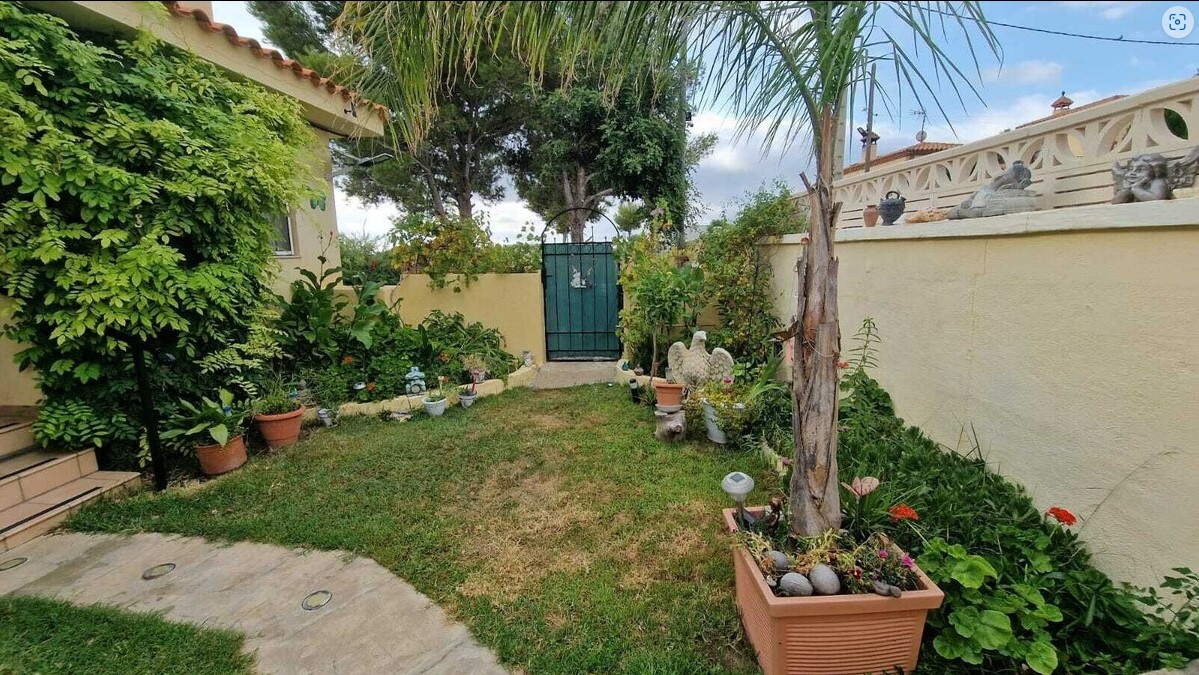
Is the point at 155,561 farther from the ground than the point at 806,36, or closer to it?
closer to it

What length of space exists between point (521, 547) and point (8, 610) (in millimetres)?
2426

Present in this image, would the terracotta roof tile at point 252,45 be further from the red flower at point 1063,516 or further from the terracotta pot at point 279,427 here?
the red flower at point 1063,516

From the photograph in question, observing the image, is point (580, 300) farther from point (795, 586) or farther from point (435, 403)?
point (795, 586)

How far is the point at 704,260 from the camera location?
5.75 meters

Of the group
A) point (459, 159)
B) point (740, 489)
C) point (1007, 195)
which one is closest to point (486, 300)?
point (740, 489)

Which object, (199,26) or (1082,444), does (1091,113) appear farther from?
(199,26)

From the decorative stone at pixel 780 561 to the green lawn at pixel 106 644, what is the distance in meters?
2.16

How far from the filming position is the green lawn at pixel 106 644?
1.93 m

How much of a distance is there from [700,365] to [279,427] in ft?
12.8

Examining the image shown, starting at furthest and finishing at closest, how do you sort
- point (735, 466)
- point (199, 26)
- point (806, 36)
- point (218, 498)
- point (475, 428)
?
point (475, 428) < point (199, 26) < point (735, 466) < point (218, 498) < point (806, 36)

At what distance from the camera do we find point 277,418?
420cm

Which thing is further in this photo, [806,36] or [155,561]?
[155,561]

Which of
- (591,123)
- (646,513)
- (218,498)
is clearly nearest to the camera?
(646,513)

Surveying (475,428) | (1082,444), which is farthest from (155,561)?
(1082,444)
